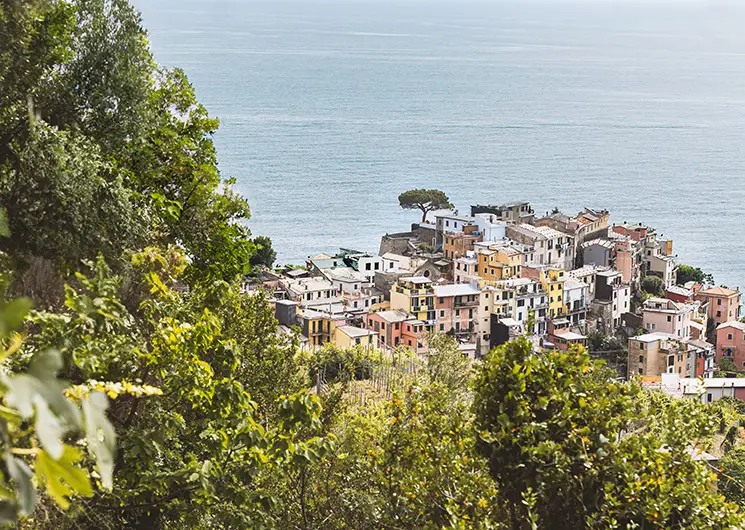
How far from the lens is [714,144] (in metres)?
54.0

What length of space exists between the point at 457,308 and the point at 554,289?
3.28 metres

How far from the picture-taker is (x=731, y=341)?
26844mm

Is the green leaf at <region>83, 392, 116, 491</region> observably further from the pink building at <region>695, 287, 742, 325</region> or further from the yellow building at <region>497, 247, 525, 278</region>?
the pink building at <region>695, 287, 742, 325</region>

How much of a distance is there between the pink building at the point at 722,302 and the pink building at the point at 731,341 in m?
1.21

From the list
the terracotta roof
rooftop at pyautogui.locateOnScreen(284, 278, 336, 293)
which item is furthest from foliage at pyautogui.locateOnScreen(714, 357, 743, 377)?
rooftop at pyautogui.locateOnScreen(284, 278, 336, 293)

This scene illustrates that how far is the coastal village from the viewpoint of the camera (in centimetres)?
2422

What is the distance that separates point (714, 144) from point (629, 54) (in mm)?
61904

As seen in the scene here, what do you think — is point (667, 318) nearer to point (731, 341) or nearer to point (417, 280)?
point (731, 341)

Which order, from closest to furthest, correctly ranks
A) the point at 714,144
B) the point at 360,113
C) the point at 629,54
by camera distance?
1. the point at 714,144
2. the point at 360,113
3. the point at 629,54

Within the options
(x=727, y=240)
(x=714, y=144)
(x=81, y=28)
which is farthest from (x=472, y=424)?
(x=714, y=144)

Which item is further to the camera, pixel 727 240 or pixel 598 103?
pixel 598 103

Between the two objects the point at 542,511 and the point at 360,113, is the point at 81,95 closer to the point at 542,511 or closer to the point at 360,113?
the point at 542,511

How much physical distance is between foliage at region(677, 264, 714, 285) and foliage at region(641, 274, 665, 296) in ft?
2.42

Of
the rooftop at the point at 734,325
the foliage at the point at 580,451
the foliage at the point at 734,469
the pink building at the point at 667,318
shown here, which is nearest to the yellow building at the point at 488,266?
the pink building at the point at 667,318
